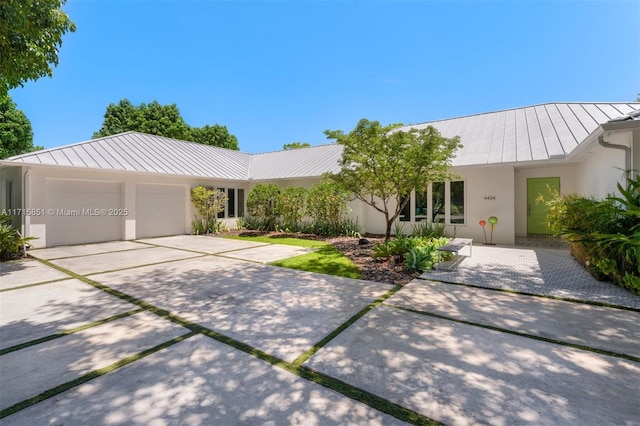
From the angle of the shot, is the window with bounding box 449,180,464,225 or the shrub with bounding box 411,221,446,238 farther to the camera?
the window with bounding box 449,180,464,225

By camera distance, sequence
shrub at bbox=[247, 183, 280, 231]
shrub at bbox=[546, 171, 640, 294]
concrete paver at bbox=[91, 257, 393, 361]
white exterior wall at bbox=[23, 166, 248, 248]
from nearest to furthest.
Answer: concrete paver at bbox=[91, 257, 393, 361] < shrub at bbox=[546, 171, 640, 294] < white exterior wall at bbox=[23, 166, 248, 248] < shrub at bbox=[247, 183, 280, 231]

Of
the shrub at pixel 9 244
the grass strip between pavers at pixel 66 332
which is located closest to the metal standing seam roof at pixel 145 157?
the shrub at pixel 9 244

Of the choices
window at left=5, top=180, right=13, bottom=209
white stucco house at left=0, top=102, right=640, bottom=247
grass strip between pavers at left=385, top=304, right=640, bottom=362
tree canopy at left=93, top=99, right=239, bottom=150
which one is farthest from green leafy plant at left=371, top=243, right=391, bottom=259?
tree canopy at left=93, top=99, right=239, bottom=150

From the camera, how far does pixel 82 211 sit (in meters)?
11.3

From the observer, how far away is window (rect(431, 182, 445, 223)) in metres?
11.7

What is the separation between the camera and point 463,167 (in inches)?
423

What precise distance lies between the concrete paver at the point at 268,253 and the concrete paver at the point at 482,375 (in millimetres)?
5116

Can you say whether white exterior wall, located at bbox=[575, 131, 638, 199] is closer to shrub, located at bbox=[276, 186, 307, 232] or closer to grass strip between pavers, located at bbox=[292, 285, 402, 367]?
grass strip between pavers, located at bbox=[292, 285, 402, 367]

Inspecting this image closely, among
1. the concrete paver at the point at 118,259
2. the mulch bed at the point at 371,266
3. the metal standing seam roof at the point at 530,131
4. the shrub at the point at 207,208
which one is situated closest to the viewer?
the mulch bed at the point at 371,266

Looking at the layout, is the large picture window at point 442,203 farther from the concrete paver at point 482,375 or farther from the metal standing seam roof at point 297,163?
the concrete paver at point 482,375

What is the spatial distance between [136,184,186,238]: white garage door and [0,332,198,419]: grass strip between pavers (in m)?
11.5

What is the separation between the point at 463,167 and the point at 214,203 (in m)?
11.8

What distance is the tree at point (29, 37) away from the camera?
508 cm

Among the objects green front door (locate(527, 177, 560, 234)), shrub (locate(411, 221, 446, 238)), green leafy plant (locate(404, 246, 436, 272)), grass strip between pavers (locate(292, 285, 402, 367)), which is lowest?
grass strip between pavers (locate(292, 285, 402, 367))
